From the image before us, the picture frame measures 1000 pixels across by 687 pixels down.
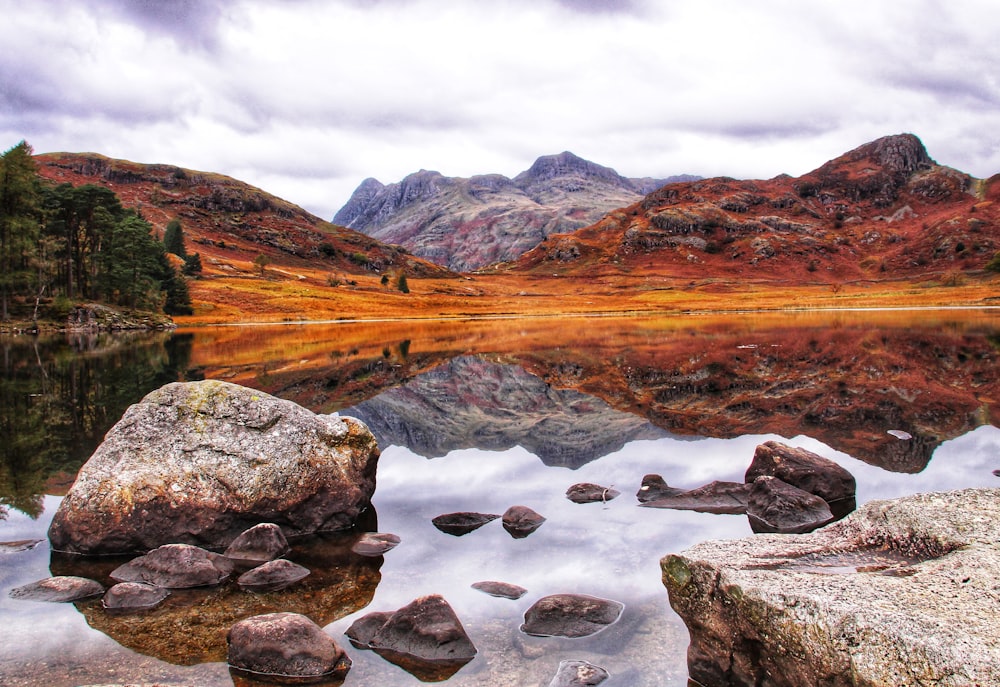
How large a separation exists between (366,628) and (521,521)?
16.8 feet

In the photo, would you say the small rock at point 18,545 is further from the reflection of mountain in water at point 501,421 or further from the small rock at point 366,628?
the reflection of mountain in water at point 501,421

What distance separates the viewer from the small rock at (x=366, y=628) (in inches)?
350

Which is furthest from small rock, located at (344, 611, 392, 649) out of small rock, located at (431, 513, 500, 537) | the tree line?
the tree line

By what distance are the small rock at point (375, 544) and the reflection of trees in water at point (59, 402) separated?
8437 mm

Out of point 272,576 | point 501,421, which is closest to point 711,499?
point 272,576

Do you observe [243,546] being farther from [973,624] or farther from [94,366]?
[94,366]

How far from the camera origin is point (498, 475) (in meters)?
18.0

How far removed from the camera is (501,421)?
86.9 ft

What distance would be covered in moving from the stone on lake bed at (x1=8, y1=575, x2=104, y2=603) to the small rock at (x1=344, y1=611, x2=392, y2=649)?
4981 mm

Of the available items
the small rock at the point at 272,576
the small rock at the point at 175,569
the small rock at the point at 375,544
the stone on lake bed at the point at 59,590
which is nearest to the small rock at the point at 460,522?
the small rock at the point at 375,544

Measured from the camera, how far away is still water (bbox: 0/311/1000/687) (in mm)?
8758

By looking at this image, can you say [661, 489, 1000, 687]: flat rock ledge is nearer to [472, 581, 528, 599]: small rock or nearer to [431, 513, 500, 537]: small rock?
[472, 581, 528, 599]: small rock

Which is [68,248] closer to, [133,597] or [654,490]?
[133,597]

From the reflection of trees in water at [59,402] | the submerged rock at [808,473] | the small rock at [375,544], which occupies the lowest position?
the reflection of trees in water at [59,402]
